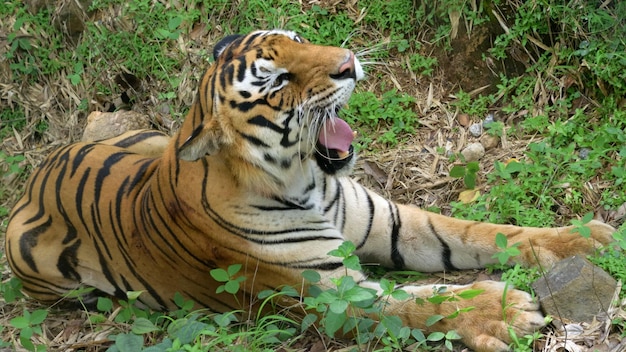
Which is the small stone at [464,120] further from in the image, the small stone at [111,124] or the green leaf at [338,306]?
the small stone at [111,124]

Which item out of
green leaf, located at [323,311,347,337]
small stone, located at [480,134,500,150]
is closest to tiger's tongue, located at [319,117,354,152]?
green leaf, located at [323,311,347,337]

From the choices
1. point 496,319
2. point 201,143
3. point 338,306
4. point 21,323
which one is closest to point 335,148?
point 201,143

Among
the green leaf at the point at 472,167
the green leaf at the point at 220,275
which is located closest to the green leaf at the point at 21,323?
the green leaf at the point at 220,275

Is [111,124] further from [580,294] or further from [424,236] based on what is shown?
[580,294]

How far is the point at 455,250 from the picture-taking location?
3598 millimetres

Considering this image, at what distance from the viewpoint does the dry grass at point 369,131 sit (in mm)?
3885

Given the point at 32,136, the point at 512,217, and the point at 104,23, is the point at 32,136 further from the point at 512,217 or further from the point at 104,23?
the point at 512,217

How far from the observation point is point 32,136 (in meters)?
5.91

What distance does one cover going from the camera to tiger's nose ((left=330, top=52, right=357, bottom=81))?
317 centimetres

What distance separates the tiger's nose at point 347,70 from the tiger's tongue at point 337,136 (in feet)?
0.69

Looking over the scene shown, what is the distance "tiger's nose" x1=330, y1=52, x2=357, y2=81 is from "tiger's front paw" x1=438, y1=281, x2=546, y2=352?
1.05 m

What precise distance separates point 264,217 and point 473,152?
1516 mm

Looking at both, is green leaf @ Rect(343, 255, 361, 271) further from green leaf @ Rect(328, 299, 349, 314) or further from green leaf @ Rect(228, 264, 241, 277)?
green leaf @ Rect(228, 264, 241, 277)

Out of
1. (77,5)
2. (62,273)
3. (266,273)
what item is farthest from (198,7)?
(266,273)
